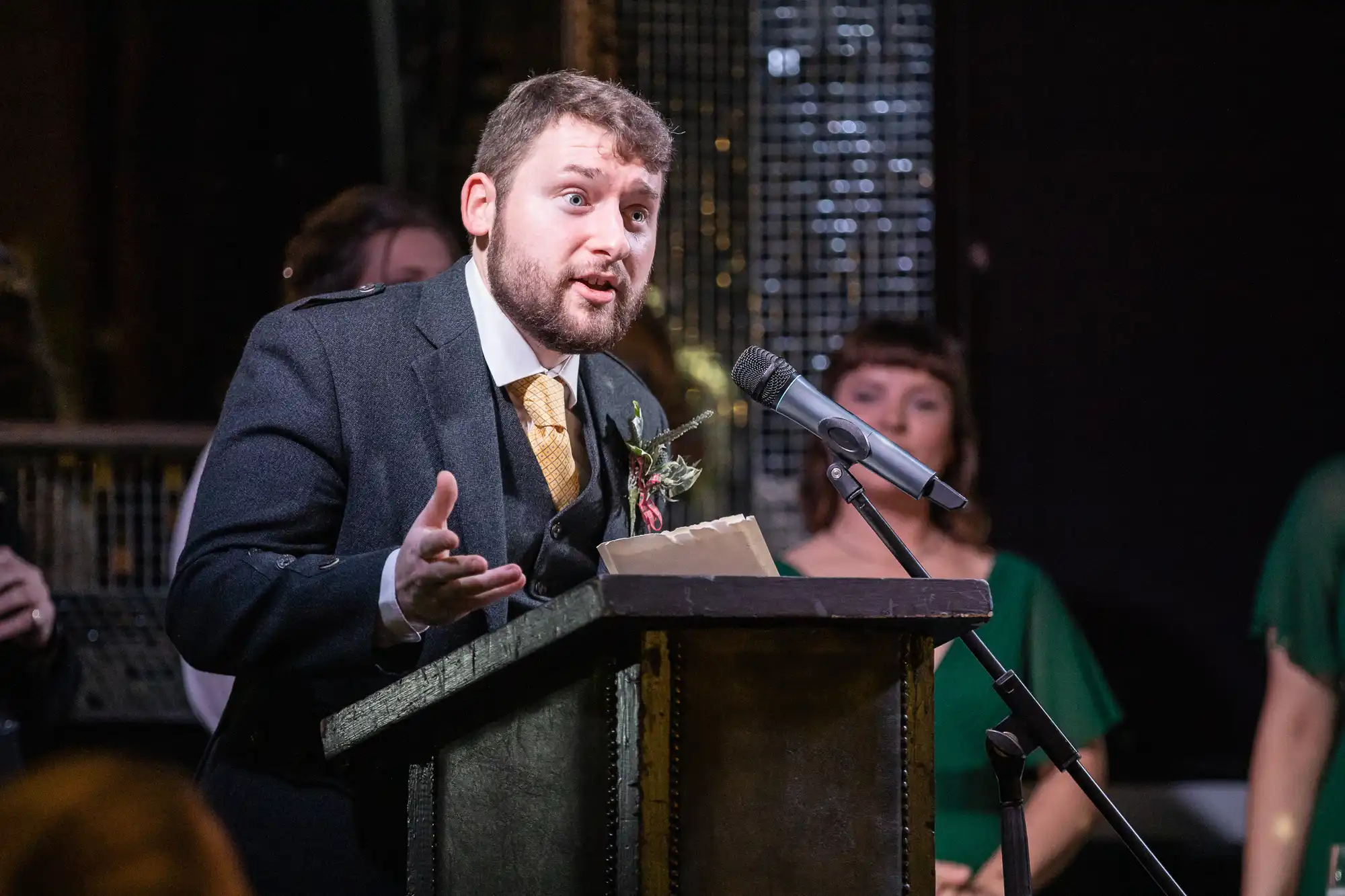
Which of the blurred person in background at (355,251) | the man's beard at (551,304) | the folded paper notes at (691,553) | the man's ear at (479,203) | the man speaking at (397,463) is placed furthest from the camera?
the blurred person in background at (355,251)

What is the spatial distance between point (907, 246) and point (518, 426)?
6.52 feet

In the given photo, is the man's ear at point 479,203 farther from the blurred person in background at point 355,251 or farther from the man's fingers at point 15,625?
the man's fingers at point 15,625

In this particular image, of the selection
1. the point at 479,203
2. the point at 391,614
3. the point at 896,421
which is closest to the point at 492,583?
the point at 391,614

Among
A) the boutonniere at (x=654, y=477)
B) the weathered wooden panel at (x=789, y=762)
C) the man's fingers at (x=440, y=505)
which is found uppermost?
the man's fingers at (x=440, y=505)

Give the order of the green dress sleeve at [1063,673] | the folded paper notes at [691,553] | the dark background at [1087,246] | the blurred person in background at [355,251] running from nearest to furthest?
the folded paper notes at [691,553], the blurred person in background at [355,251], the green dress sleeve at [1063,673], the dark background at [1087,246]

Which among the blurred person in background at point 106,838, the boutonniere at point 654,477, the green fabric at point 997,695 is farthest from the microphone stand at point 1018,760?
the green fabric at point 997,695

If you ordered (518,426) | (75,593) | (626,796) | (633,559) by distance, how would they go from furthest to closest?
(75,593) < (518,426) < (633,559) < (626,796)

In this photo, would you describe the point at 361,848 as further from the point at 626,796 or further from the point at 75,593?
the point at 75,593

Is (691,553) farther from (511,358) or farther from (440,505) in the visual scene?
(511,358)

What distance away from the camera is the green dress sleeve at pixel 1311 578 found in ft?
9.79

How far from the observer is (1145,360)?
369cm

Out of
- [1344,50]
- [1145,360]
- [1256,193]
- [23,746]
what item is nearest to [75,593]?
[23,746]

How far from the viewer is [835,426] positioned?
175 centimetres

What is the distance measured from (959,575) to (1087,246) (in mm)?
998
